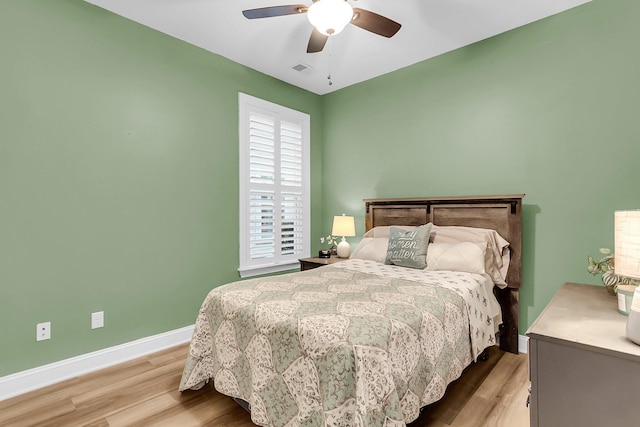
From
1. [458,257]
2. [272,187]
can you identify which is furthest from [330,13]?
[272,187]

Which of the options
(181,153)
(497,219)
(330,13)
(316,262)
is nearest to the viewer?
(330,13)

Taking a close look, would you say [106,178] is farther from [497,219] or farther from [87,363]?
[497,219]

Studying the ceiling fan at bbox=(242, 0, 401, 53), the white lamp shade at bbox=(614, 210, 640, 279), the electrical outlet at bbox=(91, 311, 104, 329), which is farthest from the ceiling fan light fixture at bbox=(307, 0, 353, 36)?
the electrical outlet at bbox=(91, 311, 104, 329)

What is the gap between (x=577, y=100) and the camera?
8.39 feet

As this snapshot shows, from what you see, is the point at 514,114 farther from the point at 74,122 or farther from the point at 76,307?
the point at 76,307

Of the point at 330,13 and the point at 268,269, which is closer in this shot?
the point at 330,13

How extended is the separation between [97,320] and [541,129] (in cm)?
398

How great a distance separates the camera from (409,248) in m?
2.83

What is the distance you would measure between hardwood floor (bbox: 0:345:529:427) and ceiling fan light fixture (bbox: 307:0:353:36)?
Answer: 2.36 metres

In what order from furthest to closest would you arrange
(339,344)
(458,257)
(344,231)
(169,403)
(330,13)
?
(344,231) → (458,257) → (169,403) → (330,13) → (339,344)

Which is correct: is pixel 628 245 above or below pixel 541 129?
below

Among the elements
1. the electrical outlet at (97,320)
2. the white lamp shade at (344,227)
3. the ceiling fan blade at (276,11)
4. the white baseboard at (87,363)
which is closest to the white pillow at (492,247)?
the white baseboard at (87,363)

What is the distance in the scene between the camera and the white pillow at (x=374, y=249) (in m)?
3.10

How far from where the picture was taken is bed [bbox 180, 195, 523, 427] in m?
1.36
